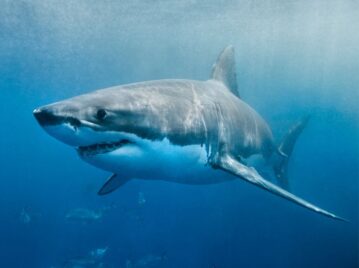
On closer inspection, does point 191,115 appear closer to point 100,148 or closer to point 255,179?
point 255,179

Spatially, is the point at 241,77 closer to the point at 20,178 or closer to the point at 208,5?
the point at 20,178

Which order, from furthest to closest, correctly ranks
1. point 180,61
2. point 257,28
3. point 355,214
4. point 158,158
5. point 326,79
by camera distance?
point 326,79
point 180,61
point 257,28
point 355,214
point 158,158

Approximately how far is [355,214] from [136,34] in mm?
21505

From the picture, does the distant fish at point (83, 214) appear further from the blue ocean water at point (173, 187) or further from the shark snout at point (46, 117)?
the shark snout at point (46, 117)

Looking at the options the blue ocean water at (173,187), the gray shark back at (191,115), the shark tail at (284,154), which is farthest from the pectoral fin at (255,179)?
the blue ocean water at (173,187)

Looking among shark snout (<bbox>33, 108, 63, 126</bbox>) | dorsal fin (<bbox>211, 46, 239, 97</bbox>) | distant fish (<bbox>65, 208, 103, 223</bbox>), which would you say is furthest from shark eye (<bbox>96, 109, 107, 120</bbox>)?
distant fish (<bbox>65, 208, 103, 223</bbox>)

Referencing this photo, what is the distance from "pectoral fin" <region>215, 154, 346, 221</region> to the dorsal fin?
7.65 feet

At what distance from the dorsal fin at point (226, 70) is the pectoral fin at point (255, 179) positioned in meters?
2.33

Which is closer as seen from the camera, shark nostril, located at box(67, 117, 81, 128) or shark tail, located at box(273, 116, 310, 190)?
shark nostril, located at box(67, 117, 81, 128)

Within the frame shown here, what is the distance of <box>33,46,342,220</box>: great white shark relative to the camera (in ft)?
9.86

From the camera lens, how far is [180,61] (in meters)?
47.6

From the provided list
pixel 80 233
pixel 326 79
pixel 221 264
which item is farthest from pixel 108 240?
pixel 326 79

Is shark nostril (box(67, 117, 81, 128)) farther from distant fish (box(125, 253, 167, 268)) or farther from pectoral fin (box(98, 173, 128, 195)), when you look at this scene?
distant fish (box(125, 253, 167, 268))

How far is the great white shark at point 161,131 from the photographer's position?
3.01 m
